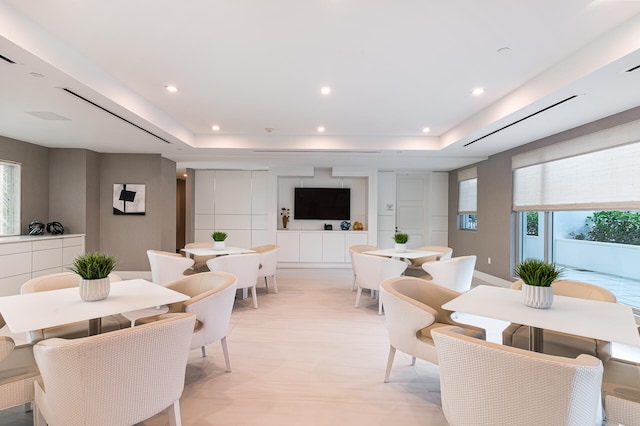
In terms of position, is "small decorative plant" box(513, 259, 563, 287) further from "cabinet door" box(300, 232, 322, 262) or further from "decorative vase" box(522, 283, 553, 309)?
"cabinet door" box(300, 232, 322, 262)

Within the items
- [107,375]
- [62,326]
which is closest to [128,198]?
[62,326]

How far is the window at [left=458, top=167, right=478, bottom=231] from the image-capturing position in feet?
22.8

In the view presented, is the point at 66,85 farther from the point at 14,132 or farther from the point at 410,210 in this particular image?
the point at 410,210

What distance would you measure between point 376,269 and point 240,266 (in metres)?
1.76

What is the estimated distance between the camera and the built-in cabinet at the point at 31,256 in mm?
4340

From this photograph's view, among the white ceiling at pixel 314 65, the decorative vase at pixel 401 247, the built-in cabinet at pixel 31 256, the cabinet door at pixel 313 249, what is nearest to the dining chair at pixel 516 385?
the white ceiling at pixel 314 65

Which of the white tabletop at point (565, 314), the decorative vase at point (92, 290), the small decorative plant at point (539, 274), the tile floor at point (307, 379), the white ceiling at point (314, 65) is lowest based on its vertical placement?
the tile floor at point (307, 379)

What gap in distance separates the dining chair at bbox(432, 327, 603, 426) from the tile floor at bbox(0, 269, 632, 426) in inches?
32.6

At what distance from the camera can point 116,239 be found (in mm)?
6348

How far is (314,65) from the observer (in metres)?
3.00

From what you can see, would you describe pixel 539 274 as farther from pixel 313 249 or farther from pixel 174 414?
pixel 313 249

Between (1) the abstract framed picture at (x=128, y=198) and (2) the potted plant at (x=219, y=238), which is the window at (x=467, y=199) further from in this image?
(1) the abstract framed picture at (x=128, y=198)

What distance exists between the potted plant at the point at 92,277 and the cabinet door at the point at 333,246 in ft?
18.9

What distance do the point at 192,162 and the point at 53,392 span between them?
6.22 m
